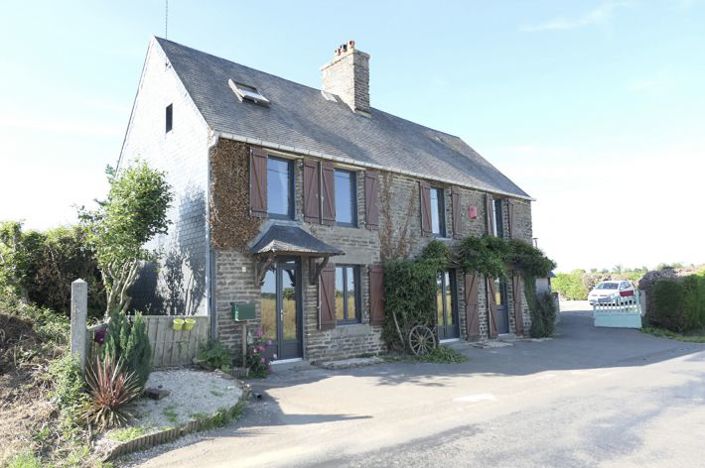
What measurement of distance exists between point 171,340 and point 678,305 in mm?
16821

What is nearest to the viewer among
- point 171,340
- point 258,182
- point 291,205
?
point 171,340

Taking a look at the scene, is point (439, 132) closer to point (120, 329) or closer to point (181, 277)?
point (181, 277)

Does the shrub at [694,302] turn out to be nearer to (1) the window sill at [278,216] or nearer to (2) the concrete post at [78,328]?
(1) the window sill at [278,216]

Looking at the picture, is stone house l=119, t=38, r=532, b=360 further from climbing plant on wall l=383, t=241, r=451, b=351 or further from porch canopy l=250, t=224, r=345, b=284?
climbing plant on wall l=383, t=241, r=451, b=351

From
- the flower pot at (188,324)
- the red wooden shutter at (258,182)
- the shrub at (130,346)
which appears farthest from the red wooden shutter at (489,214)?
the shrub at (130,346)

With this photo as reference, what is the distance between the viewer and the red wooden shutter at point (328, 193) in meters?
11.7

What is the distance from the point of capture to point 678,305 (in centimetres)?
1748

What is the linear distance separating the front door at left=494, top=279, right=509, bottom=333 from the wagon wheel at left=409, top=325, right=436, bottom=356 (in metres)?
4.70

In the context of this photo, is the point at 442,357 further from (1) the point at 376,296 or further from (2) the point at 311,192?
(2) the point at 311,192

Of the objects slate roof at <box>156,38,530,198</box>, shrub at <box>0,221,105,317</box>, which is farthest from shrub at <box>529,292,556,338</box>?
shrub at <box>0,221,105,317</box>

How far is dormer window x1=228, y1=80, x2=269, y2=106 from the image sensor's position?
12.2 m

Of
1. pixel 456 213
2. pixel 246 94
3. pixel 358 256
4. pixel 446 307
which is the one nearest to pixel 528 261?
pixel 456 213

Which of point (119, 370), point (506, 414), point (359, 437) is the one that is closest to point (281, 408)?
point (359, 437)

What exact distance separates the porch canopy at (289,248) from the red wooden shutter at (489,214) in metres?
6.92
